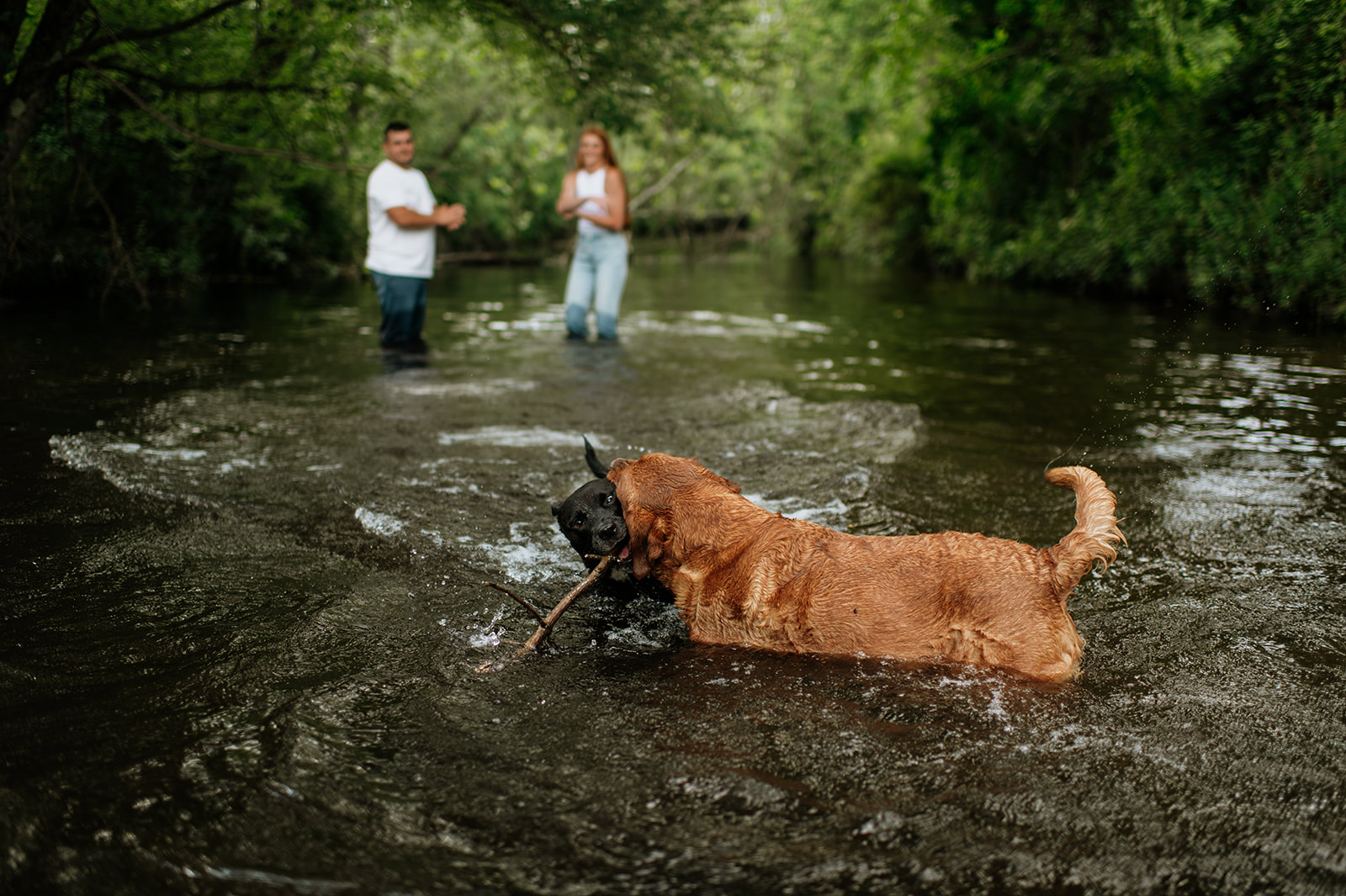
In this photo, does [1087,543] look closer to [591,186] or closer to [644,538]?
[644,538]

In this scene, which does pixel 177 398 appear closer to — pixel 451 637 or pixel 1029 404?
pixel 451 637

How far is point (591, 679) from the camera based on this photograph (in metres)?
3.50

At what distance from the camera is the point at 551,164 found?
4059 centimetres

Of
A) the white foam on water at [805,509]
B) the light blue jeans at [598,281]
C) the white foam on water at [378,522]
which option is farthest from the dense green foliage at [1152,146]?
the white foam on water at [378,522]

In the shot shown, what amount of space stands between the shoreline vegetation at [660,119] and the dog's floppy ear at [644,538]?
8.99 meters

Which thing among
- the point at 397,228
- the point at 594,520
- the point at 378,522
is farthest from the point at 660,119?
the point at 594,520

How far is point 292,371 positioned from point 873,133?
3596 centimetres

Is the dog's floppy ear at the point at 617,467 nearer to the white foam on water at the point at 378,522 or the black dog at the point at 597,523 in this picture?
the black dog at the point at 597,523

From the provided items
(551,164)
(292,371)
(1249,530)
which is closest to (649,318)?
(292,371)

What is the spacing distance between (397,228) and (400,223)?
21 cm

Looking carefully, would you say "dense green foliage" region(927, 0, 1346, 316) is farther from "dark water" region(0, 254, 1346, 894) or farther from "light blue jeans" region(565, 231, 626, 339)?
"light blue jeans" region(565, 231, 626, 339)

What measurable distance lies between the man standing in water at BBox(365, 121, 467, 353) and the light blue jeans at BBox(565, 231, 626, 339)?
6.31 ft

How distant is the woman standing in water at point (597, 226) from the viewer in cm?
1127

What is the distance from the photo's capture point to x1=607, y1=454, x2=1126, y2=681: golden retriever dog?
3369mm
